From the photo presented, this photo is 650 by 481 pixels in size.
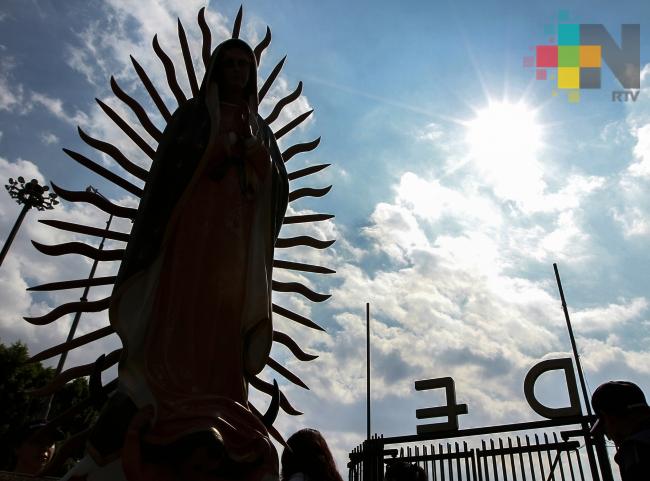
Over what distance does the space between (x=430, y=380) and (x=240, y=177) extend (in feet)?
22.4

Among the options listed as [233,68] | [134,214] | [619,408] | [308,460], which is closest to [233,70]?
[233,68]

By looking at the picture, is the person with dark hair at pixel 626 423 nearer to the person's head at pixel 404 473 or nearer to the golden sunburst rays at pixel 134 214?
the person's head at pixel 404 473

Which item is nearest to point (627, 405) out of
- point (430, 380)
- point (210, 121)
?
point (210, 121)

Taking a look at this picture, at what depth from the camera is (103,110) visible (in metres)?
5.41

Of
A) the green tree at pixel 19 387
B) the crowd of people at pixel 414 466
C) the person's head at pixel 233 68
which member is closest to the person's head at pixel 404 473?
the crowd of people at pixel 414 466

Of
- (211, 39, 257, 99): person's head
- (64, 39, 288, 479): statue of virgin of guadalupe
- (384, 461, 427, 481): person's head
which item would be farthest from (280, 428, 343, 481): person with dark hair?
(211, 39, 257, 99): person's head

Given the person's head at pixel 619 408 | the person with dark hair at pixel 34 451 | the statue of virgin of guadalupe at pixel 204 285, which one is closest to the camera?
the person's head at pixel 619 408

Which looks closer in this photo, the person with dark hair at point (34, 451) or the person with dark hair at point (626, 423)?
the person with dark hair at point (626, 423)

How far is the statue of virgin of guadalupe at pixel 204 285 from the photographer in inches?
127

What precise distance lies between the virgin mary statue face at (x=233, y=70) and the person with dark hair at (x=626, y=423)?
14.3 ft

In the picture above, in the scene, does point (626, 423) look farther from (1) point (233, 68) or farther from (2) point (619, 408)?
(1) point (233, 68)

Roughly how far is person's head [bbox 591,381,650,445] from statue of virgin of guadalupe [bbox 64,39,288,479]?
6.73 ft

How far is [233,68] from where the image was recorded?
17.2ft

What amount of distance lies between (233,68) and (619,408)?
4587 mm
